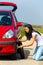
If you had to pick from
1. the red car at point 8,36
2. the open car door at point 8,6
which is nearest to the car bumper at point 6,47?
the red car at point 8,36

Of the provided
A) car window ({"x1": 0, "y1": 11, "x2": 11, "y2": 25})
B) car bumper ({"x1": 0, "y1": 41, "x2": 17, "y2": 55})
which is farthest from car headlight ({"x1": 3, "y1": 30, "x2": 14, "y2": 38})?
car window ({"x1": 0, "y1": 11, "x2": 11, "y2": 25})

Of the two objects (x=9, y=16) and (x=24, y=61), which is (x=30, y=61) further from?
(x=9, y=16)

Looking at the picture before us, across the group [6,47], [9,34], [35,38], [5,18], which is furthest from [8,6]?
[6,47]

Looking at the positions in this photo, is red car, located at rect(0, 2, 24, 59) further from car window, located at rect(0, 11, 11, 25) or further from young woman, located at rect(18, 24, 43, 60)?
young woman, located at rect(18, 24, 43, 60)

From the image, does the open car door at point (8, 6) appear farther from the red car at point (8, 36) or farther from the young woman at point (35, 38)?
the young woman at point (35, 38)

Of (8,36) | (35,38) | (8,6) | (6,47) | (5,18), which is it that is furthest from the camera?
(8,6)

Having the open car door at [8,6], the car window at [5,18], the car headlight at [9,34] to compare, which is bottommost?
the car headlight at [9,34]

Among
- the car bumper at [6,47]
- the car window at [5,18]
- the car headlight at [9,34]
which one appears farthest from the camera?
the car window at [5,18]

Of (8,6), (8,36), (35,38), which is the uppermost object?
(8,6)

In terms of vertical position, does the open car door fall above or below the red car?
above

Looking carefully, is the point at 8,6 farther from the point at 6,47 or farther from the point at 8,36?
the point at 6,47

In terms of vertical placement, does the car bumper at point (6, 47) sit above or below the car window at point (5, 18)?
below

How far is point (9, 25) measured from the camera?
33.4 ft

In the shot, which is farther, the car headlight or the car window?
the car window
